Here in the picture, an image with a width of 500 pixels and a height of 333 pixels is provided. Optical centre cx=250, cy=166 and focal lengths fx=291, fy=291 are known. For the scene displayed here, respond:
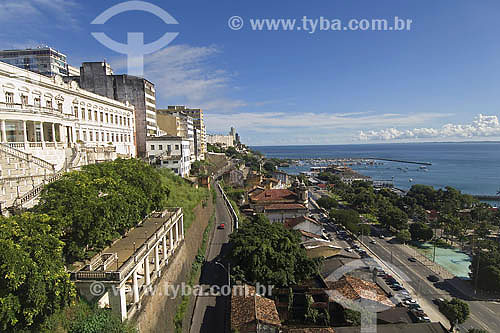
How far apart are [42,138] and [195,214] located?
1697cm

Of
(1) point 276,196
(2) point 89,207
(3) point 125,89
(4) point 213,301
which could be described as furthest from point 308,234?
(3) point 125,89

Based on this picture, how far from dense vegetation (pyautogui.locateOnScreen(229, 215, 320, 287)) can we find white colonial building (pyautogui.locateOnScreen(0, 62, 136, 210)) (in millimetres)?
15833

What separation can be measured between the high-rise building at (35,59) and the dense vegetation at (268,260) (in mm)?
77850

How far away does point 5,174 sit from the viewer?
669 inches

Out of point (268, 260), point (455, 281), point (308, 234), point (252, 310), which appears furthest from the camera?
point (308, 234)

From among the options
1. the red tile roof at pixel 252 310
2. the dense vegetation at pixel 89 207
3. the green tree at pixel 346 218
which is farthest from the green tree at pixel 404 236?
the dense vegetation at pixel 89 207

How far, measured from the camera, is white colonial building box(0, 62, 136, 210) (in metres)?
17.7

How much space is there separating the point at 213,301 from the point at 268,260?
611cm

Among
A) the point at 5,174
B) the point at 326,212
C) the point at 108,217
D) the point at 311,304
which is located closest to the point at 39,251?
the point at 108,217

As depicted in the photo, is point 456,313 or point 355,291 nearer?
point 355,291

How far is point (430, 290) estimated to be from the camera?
3497cm

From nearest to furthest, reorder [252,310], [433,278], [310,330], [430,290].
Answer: [310,330] < [252,310] < [430,290] < [433,278]

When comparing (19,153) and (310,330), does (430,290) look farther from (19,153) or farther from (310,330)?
(19,153)

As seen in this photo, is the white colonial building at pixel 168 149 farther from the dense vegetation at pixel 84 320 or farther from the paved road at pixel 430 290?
the paved road at pixel 430 290
